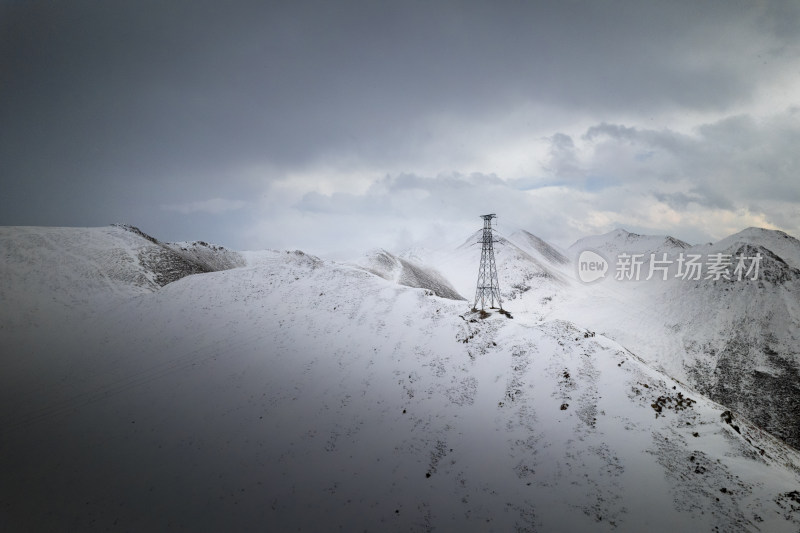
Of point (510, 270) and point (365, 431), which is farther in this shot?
point (510, 270)

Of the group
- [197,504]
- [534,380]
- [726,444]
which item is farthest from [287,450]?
[726,444]

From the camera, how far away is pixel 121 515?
43.7 ft

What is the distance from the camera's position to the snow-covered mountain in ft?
43.3

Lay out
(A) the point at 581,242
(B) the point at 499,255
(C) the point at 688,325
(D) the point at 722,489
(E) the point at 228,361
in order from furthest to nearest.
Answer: (A) the point at 581,242, (B) the point at 499,255, (C) the point at 688,325, (E) the point at 228,361, (D) the point at 722,489

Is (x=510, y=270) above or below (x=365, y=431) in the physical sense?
below

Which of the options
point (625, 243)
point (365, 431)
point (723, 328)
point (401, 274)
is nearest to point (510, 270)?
point (401, 274)

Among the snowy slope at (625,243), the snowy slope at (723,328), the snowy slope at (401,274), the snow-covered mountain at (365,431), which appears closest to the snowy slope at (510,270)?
the snowy slope at (401,274)

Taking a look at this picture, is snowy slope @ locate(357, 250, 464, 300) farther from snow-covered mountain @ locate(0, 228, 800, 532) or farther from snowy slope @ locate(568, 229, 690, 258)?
snowy slope @ locate(568, 229, 690, 258)

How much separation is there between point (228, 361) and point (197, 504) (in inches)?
436

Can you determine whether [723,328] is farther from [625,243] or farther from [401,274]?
[625,243]

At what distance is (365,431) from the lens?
17922 millimetres

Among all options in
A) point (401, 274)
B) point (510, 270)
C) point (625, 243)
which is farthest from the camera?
point (625, 243)

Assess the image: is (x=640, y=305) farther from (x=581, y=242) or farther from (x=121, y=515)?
(x=581, y=242)

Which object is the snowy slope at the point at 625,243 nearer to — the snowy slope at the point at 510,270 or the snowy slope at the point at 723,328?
the snowy slope at the point at 510,270
